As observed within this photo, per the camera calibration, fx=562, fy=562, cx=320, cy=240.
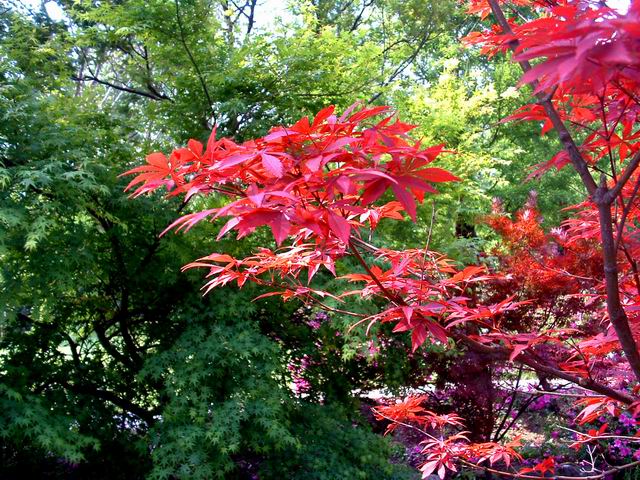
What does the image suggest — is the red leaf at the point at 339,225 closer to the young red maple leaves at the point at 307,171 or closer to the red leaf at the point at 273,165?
the young red maple leaves at the point at 307,171

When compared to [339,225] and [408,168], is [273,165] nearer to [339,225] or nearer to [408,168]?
[339,225]

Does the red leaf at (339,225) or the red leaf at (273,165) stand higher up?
the red leaf at (273,165)

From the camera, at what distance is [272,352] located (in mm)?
3480

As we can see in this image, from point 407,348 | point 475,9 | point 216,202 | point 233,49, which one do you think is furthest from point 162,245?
point 475,9

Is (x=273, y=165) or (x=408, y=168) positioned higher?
(x=408, y=168)

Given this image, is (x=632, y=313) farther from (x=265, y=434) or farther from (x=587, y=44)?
(x=265, y=434)

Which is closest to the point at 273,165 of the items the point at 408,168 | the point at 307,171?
the point at 307,171

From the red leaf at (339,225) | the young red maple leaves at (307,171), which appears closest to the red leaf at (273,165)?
the young red maple leaves at (307,171)

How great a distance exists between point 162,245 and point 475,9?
2.37 metres

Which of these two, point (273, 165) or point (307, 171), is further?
point (307, 171)

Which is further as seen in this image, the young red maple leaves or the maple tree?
the young red maple leaves

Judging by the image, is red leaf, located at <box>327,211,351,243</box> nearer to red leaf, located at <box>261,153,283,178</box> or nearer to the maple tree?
the maple tree

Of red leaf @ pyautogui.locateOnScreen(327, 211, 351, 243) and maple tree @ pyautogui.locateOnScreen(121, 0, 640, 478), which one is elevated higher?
maple tree @ pyautogui.locateOnScreen(121, 0, 640, 478)

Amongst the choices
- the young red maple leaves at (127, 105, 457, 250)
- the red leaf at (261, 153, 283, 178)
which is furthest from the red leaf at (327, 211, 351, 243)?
the red leaf at (261, 153, 283, 178)
